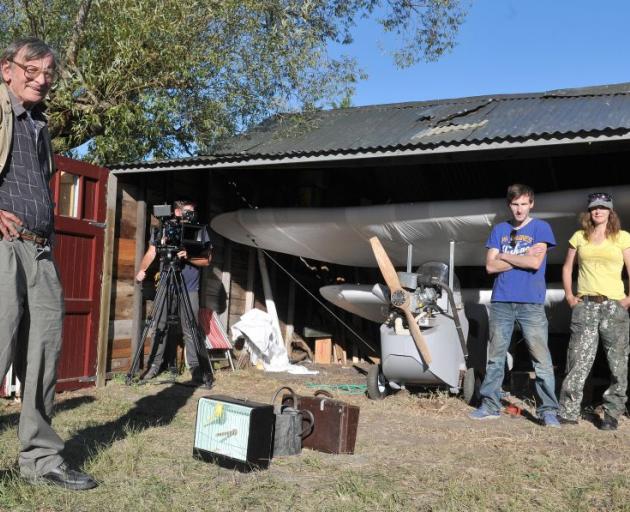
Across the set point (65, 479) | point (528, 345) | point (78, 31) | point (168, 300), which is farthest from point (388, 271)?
point (78, 31)

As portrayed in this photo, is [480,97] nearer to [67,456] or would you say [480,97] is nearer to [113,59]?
[113,59]

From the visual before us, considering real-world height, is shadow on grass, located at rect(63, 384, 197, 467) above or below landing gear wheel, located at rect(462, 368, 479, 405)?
below

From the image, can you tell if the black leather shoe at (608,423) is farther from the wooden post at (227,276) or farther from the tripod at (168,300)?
the wooden post at (227,276)

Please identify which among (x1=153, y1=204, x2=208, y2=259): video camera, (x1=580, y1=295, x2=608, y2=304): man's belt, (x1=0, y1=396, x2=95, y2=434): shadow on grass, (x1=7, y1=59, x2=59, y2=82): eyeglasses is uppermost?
(x1=7, y1=59, x2=59, y2=82): eyeglasses

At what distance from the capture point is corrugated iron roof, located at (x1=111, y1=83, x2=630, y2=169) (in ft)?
17.9

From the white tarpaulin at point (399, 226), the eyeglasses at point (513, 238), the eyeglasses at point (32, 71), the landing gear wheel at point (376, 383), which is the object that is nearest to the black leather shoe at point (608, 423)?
the eyeglasses at point (513, 238)

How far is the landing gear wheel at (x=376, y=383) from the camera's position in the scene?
19.4 feet

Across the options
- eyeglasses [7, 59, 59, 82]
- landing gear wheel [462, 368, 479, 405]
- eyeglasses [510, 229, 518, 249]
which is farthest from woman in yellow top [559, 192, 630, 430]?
eyeglasses [7, 59, 59, 82]

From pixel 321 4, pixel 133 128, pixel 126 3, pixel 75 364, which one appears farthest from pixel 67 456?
pixel 321 4

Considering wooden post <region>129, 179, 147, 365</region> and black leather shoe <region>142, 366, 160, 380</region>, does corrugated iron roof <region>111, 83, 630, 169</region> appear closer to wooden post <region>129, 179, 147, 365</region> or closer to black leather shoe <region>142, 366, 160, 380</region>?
wooden post <region>129, 179, 147, 365</region>

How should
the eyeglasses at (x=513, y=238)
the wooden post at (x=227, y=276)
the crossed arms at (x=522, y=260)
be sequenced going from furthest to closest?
the wooden post at (x=227, y=276)
the eyeglasses at (x=513, y=238)
the crossed arms at (x=522, y=260)

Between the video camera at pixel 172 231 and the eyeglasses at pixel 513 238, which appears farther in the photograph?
the video camera at pixel 172 231

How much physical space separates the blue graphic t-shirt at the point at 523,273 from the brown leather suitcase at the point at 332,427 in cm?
165

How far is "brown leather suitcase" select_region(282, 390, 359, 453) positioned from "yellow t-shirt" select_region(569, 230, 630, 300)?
204 centimetres
